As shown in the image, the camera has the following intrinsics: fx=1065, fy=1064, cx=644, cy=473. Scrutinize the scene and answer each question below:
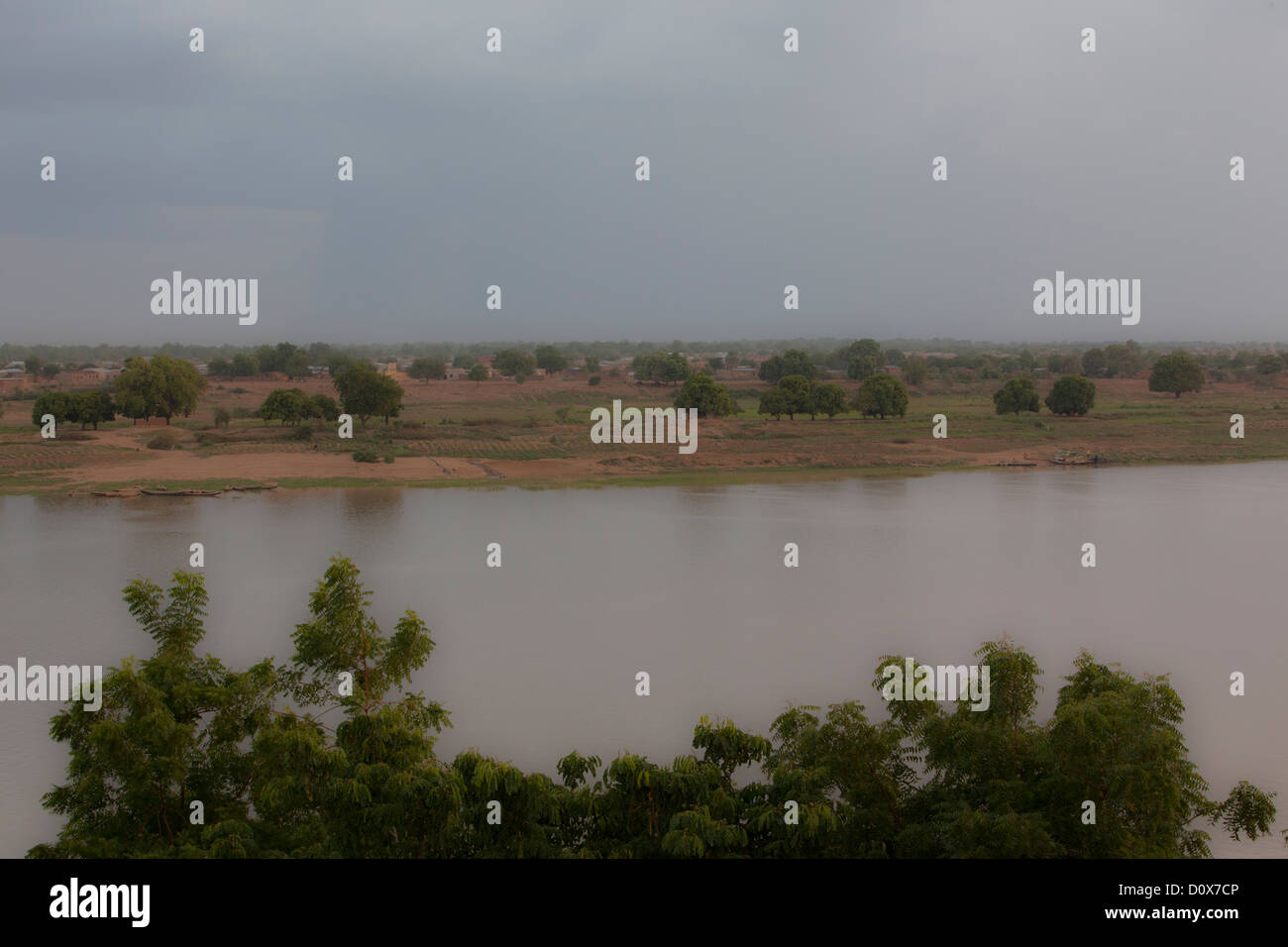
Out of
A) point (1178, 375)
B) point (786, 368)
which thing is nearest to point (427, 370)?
point (786, 368)

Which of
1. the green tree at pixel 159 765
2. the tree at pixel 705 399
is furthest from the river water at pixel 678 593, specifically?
the tree at pixel 705 399

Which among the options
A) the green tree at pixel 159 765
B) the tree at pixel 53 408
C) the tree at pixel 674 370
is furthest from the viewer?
the tree at pixel 674 370

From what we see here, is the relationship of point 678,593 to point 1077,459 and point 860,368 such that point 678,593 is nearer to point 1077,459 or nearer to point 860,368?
point 1077,459

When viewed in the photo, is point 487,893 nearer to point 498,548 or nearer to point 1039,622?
point 1039,622

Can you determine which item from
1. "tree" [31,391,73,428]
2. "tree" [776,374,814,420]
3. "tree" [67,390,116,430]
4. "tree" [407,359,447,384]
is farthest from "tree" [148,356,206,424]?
"tree" [407,359,447,384]

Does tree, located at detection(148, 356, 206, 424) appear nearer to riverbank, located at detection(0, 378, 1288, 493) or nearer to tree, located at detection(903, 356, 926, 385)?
riverbank, located at detection(0, 378, 1288, 493)

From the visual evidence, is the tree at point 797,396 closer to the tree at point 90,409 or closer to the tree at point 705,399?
the tree at point 705,399
